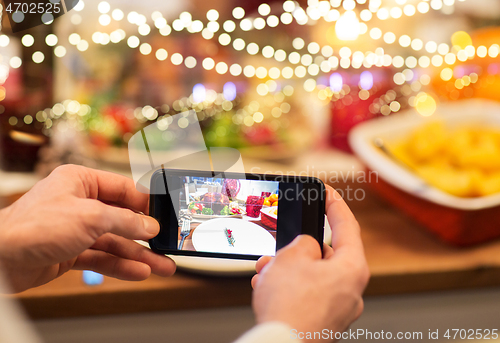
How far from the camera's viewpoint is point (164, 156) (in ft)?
1.37

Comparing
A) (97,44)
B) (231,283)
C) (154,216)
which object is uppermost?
(97,44)

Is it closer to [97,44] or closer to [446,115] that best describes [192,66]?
[97,44]

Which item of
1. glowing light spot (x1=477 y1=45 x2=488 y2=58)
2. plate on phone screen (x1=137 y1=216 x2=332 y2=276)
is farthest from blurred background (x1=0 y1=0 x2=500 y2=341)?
plate on phone screen (x1=137 y1=216 x2=332 y2=276)

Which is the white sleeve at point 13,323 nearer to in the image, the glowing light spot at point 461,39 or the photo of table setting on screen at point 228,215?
the photo of table setting on screen at point 228,215

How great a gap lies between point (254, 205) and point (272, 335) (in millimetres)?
108

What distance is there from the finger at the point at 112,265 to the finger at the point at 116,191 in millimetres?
49

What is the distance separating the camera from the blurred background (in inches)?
17.8

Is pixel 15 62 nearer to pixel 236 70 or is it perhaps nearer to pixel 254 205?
pixel 236 70

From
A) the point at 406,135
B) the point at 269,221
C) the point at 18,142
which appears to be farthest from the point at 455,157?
the point at 18,142

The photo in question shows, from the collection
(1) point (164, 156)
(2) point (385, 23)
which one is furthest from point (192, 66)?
(2) point (385, 23)

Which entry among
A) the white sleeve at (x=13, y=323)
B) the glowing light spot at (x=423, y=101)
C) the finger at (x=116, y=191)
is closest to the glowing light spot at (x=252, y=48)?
the glowing light spot at (x=423, y=101)

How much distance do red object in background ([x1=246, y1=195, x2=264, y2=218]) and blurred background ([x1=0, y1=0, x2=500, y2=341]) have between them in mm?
219

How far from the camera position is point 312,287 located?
181mm

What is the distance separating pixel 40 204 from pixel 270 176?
164mm
